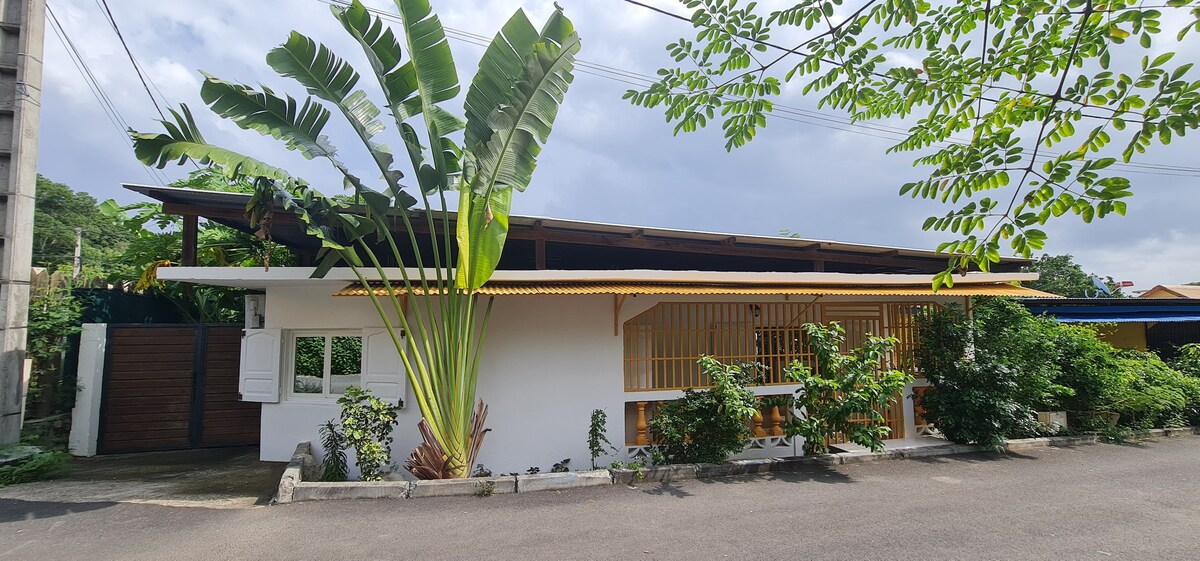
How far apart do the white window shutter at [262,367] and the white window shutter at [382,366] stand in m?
1.29

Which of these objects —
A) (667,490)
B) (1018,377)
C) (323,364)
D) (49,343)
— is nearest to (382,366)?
(323,364)

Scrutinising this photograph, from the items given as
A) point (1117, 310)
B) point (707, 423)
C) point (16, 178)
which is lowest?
point (707, 423)

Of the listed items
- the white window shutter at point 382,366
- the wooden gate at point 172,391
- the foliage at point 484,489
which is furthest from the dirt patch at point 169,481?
the foliage at point 484,489

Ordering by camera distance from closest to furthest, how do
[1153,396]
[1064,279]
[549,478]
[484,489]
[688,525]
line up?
[688,525]
[484,489]
[549,478]
[1153,396]
[1064,279]

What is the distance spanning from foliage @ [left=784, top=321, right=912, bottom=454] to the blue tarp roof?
557 centimetres

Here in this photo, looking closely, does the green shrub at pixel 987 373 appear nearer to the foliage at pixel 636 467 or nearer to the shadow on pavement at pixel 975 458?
the shadow on pavement at pixel 975 458

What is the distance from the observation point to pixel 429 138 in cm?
560

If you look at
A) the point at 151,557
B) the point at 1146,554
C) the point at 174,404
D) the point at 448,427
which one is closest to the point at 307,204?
the point at 448,427

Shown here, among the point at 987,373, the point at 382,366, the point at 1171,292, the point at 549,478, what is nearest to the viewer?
the point at 549,478

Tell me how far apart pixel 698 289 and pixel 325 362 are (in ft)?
15.7

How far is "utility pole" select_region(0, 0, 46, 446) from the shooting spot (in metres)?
6.16

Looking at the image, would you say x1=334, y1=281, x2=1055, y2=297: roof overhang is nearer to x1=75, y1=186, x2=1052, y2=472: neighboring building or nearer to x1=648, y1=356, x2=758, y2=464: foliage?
x1=75, y1=186, x2=1052, y2=472: neighboring building

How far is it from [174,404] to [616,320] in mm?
6288

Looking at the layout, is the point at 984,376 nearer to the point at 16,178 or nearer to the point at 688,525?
the point at 688,525
